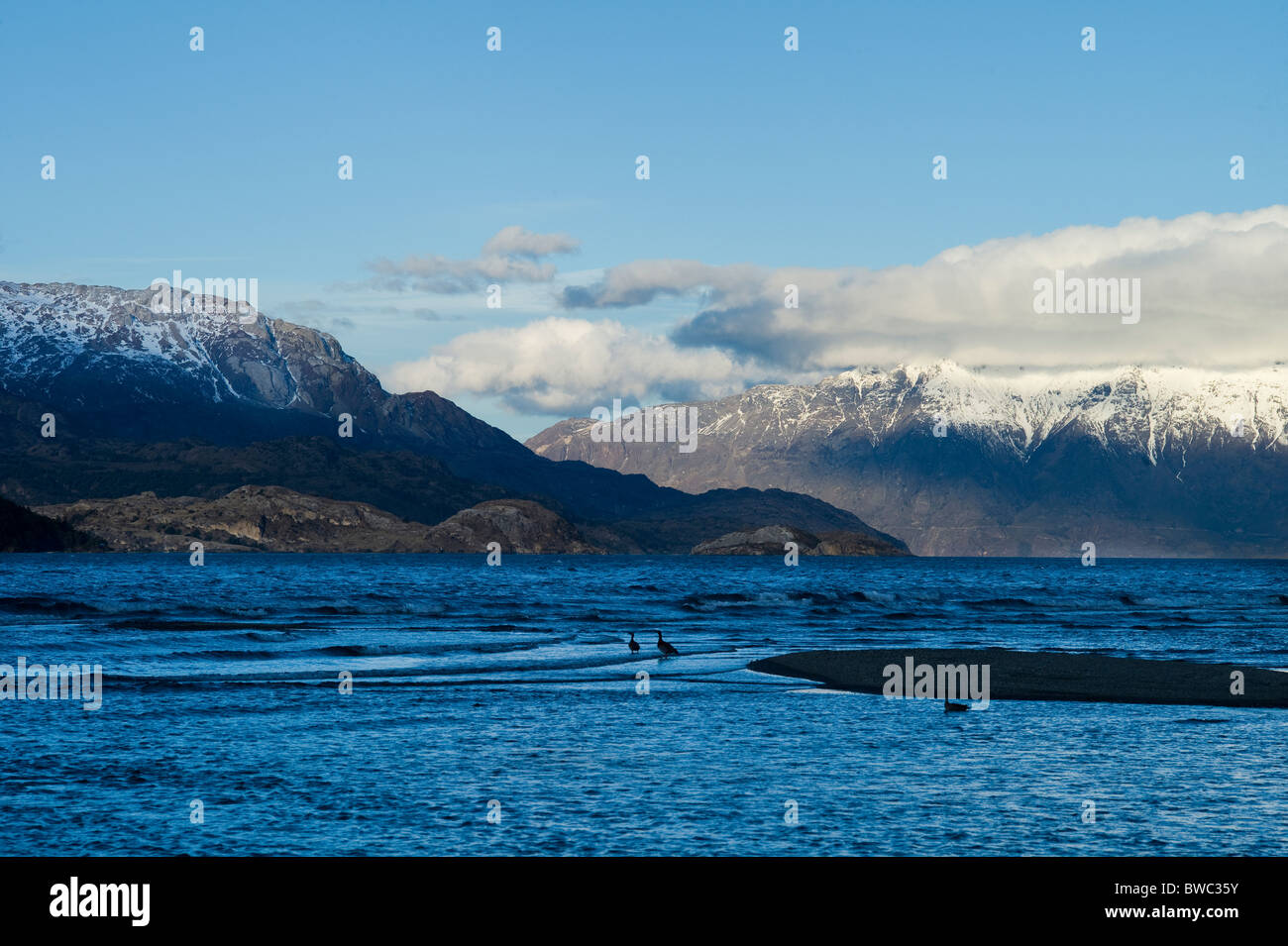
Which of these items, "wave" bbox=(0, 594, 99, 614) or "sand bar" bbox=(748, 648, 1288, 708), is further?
"wave" bbox=(0, 594, 99, 614)

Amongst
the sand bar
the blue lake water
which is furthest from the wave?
the sand bar

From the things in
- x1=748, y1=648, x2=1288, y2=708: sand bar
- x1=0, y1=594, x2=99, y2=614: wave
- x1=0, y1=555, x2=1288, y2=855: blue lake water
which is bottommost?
x1=0, y1=594, x2=99, y2=614: wave

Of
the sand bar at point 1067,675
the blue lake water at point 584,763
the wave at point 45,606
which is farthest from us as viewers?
Answer: the wave at point 45,606

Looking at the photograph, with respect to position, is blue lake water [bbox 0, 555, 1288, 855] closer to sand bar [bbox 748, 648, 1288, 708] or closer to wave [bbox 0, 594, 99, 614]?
sand bar [bbox 748, 648, 1288, 708]

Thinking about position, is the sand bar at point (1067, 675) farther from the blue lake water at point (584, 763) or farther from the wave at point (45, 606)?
the wave at point (45, 606)

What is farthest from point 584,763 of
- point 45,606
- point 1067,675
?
point 45,606

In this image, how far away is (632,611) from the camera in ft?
377

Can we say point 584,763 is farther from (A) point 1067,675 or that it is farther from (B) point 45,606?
(B) point 45,606

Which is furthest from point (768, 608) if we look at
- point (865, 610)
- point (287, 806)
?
point (287, 806)

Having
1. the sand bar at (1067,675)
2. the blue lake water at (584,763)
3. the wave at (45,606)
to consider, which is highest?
the blue lake water at (584,763)

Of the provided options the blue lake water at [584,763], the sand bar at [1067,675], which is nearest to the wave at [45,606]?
the blue lake water at [584,763]

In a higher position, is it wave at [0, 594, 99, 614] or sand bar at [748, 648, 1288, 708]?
sand bar at [748, 648, 1288, 708]
